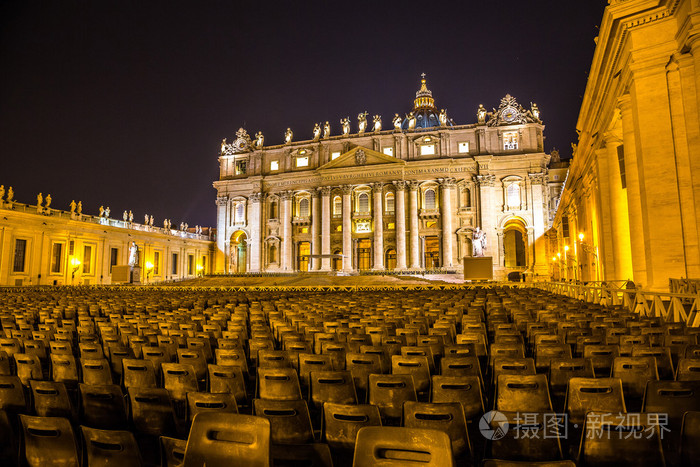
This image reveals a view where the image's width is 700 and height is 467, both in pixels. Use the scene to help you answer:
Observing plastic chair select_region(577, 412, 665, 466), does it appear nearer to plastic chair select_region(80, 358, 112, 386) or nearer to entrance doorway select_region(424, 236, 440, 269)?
plastic chair select_region(80, 358, 112, 386)

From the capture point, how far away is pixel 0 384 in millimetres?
3947

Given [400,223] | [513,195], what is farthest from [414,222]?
[513,195]

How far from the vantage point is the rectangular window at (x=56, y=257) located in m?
42.7

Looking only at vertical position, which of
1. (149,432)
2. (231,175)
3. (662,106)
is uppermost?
(231,175)

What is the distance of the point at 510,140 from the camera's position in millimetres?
51000

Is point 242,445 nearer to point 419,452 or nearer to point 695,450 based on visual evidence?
point 419,452

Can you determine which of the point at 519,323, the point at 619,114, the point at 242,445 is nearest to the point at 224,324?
the point at 519,323

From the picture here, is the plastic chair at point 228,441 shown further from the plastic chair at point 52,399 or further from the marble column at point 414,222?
the marble column at point 414,222

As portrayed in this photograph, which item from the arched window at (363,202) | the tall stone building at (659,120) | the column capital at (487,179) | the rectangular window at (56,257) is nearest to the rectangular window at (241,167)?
the arched window at (363,202)

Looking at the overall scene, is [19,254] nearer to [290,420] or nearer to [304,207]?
[304,207]

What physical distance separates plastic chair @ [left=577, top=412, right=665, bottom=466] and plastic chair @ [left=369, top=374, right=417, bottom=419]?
5.02 ft

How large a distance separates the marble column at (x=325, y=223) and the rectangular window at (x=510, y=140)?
22.7 m

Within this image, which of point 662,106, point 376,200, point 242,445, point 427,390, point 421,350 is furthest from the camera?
point 376,200

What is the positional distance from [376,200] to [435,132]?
11442 mm
